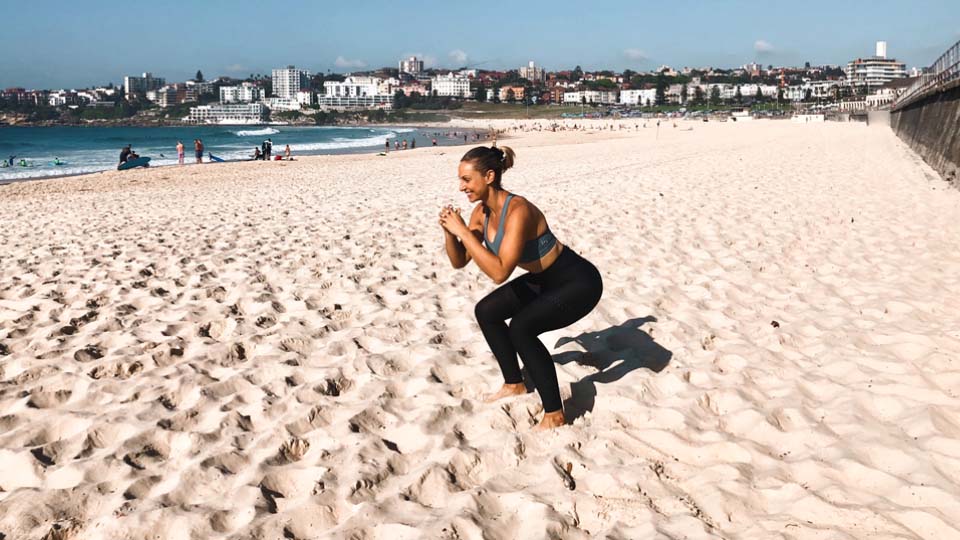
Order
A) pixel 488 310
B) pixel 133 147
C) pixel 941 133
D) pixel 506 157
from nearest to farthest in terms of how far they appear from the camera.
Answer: pixel 506 157, pixel 488 310, pixel 941 133, pixel 133 147

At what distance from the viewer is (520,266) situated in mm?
3367

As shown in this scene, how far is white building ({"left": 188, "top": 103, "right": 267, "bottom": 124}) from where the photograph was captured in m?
188

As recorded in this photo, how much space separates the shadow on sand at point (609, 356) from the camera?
3.86 meters

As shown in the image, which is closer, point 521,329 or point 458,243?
point 521,329

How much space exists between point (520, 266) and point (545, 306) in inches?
8.9

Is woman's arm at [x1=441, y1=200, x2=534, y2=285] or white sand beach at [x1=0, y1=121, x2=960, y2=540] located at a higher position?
woman's arm at [x1=441, y1=200, x2=534, y2=285]

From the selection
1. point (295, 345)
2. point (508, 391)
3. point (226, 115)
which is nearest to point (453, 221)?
point (508, 391)

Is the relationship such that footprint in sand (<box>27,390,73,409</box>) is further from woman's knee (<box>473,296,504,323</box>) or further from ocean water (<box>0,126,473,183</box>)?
ocean water (<box>0,126,473,183</box>)

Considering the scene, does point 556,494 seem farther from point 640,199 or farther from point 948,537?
point 640,199

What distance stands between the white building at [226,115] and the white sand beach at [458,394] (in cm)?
19264

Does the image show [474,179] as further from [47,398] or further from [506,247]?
[47,398]

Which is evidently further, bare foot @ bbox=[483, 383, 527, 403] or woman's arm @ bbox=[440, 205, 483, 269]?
bare foot @ bbox=[483, 383, 527, 403]

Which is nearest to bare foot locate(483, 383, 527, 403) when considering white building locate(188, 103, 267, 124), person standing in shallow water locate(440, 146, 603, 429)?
person standing in shallow water locate(440, 146, 603, 429)

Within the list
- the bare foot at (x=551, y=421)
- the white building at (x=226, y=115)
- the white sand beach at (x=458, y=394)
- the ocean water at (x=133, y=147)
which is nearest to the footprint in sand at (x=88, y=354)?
the white sand beach at (x=458, y=394)
